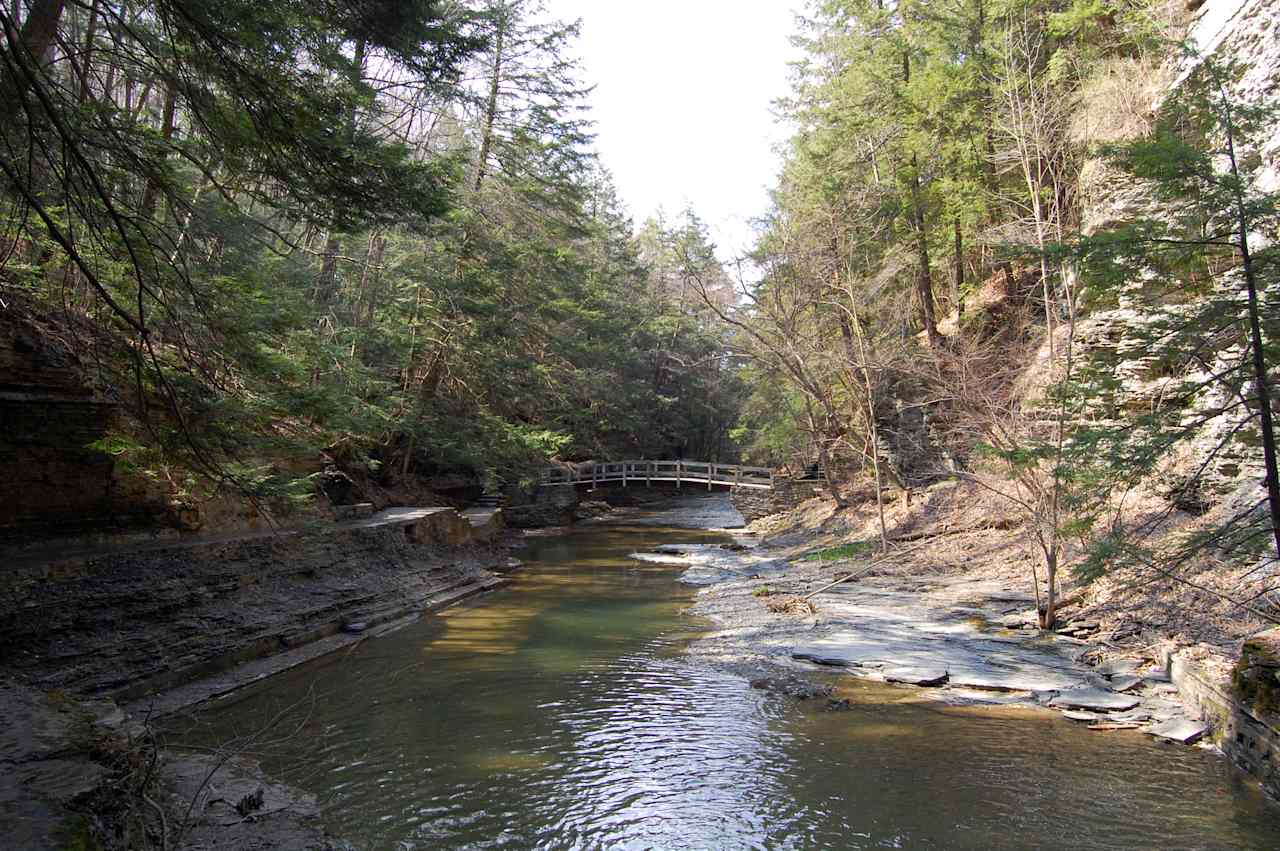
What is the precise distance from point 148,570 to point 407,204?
6.31 metres

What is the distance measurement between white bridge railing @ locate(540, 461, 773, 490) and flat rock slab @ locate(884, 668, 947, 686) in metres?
18.4

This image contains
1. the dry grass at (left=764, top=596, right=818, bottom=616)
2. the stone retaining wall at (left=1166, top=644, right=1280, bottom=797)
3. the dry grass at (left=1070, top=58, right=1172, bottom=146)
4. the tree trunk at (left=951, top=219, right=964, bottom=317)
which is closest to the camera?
the stone retaining wall at (left=1166, top=644, right=1280, bottom=797)

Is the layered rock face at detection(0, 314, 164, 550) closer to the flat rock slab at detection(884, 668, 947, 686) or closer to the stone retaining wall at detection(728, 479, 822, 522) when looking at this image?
the flat rock slab at detection(884, 668, 947, 686)

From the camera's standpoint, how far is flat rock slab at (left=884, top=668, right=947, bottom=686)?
861cm

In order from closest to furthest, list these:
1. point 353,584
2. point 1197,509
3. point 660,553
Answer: point 1197,509, point 353,584, point 660,553

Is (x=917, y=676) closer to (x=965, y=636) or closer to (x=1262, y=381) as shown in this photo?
(x=965, y=636)

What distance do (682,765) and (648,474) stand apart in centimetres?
2750

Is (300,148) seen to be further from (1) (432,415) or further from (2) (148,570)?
(1) (432,415)

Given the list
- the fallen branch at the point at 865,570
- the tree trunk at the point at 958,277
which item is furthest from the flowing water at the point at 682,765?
the tree trunk at the point at 958,277

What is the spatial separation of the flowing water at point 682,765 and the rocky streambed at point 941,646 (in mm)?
510

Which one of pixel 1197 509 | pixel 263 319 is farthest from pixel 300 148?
pixel 1197 509

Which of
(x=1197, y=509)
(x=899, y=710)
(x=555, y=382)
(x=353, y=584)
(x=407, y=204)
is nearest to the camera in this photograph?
(x=407, y=204)

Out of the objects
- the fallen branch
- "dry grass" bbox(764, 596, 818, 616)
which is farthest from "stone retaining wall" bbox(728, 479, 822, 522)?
"dry grass" bbox(764, 596, 818, 616)

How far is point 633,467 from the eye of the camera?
34.9m
